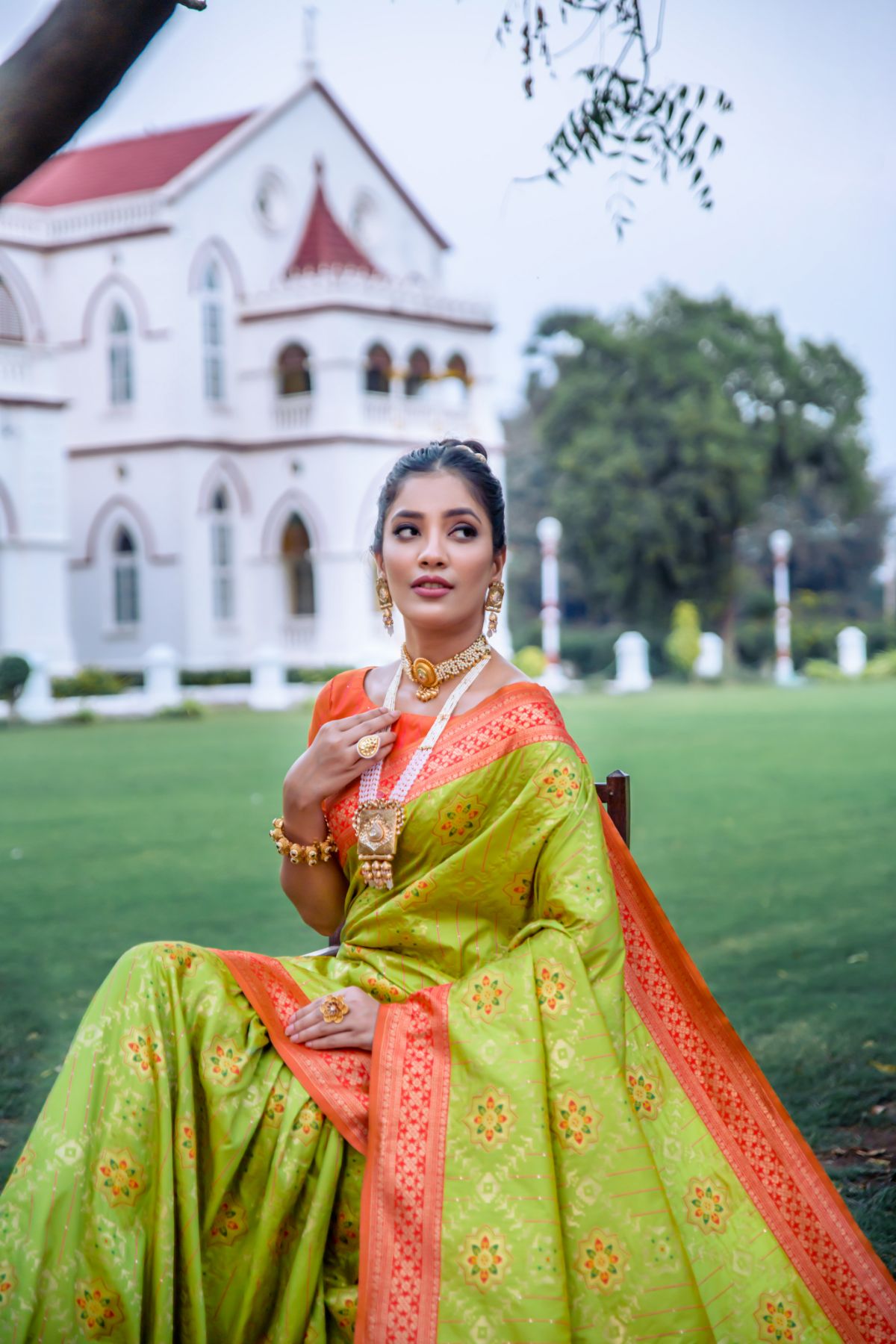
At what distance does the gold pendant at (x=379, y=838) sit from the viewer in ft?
8.93

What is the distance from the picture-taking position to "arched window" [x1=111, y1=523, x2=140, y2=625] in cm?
2525

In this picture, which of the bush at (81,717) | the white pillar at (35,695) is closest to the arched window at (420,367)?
the white pillar at (35,695)

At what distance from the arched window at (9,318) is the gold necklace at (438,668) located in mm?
23332

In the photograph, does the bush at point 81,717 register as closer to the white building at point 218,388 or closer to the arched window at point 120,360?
the white building at point 218,388

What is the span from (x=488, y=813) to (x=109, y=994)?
75 cm

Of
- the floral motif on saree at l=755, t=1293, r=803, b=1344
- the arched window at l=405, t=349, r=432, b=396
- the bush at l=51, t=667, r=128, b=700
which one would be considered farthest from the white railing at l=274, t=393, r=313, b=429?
the floral motif on saree at l=755, t=1293, r=803, b=1344

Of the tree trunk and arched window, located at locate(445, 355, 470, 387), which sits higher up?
arched window, located at locate(445, 355, 470, 387)

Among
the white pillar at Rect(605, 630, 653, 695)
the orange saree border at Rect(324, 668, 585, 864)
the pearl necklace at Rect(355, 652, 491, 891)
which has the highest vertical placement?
the orange saree border at Rect(324, 668, 585, 864)

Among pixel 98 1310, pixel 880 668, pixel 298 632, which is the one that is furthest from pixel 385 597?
pixel 880 668

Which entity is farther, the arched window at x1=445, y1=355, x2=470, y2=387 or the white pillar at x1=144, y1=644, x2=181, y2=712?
the arched window at x1=445, y1=355, x2=470, y2=387

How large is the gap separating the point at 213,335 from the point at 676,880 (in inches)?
749

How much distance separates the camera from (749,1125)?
2705mm

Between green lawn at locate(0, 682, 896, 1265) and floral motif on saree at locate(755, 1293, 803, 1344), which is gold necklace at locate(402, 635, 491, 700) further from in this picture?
green lawn at locate(0, 682, 896, 1265)

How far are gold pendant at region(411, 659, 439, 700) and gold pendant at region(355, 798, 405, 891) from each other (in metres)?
0.26
